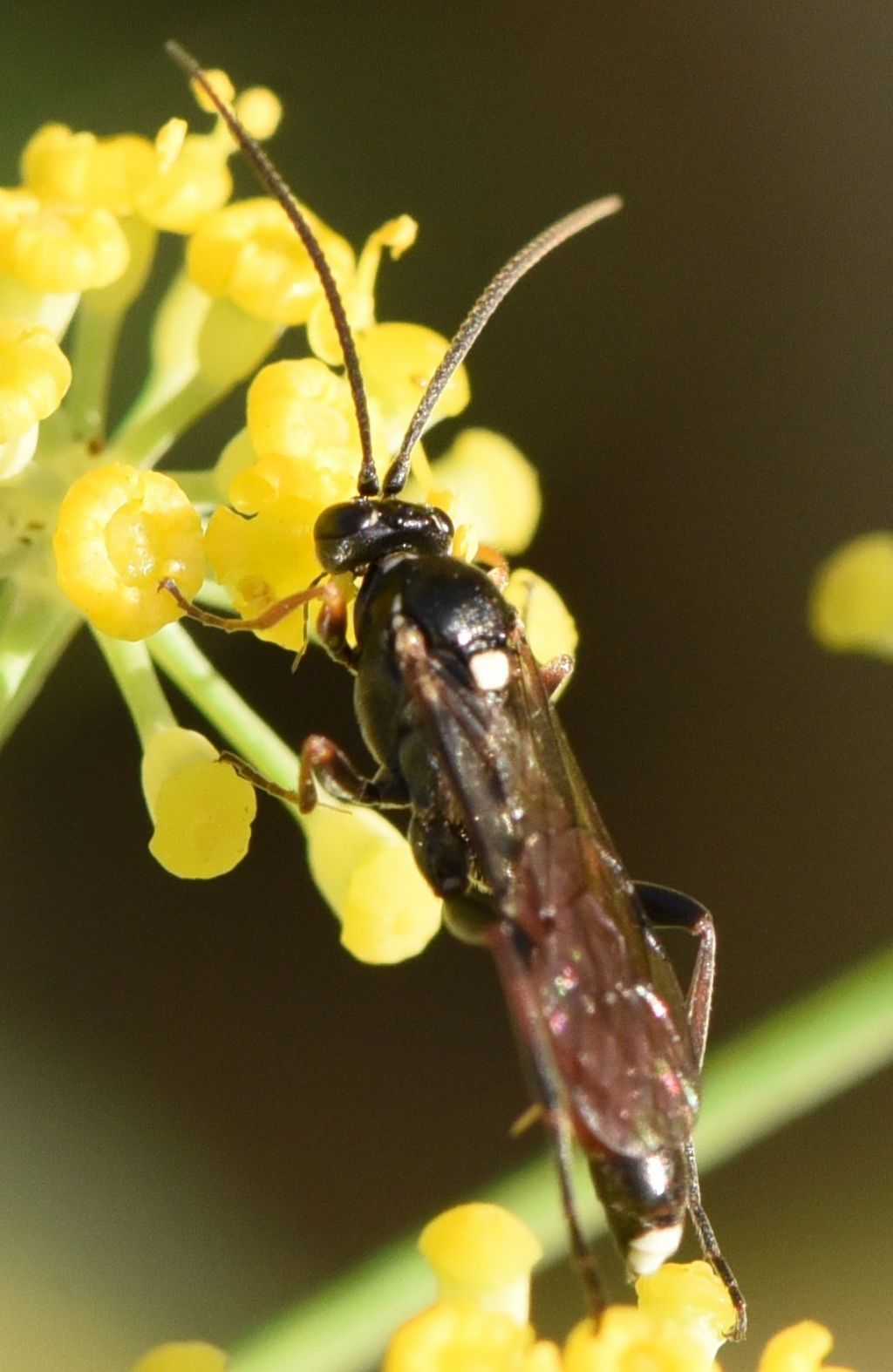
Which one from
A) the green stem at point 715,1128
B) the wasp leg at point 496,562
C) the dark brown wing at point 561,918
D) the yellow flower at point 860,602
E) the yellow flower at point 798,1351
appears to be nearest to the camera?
the dark brown wing at point 561,918

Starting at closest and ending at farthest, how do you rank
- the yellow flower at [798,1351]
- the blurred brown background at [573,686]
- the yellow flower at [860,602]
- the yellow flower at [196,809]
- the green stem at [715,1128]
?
the yellow flower at [798,1351] < the yellow flower at [196,809] < the green stem at [715,1128] < the yellow flower at [860,602] < the blurred brown background at [573,686]

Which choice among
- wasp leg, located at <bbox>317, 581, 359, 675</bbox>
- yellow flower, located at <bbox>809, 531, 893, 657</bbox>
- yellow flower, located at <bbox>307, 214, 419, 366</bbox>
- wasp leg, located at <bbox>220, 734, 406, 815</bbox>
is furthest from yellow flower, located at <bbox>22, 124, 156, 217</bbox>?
yellow flower, located at <bbox>809, 531, 893, 657</bbox>

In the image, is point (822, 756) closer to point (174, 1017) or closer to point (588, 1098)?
point (174, 1017)

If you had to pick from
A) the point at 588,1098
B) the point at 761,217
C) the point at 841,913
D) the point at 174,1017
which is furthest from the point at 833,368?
the point at 588,1098

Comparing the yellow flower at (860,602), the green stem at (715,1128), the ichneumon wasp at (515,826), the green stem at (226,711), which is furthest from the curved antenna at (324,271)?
the green stem at (715,1128)

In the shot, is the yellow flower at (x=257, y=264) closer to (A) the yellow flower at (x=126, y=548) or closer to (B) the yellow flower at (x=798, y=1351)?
(A) the yellow flower at (x=126, y=548)

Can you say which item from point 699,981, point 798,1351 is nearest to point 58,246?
point 699,981
